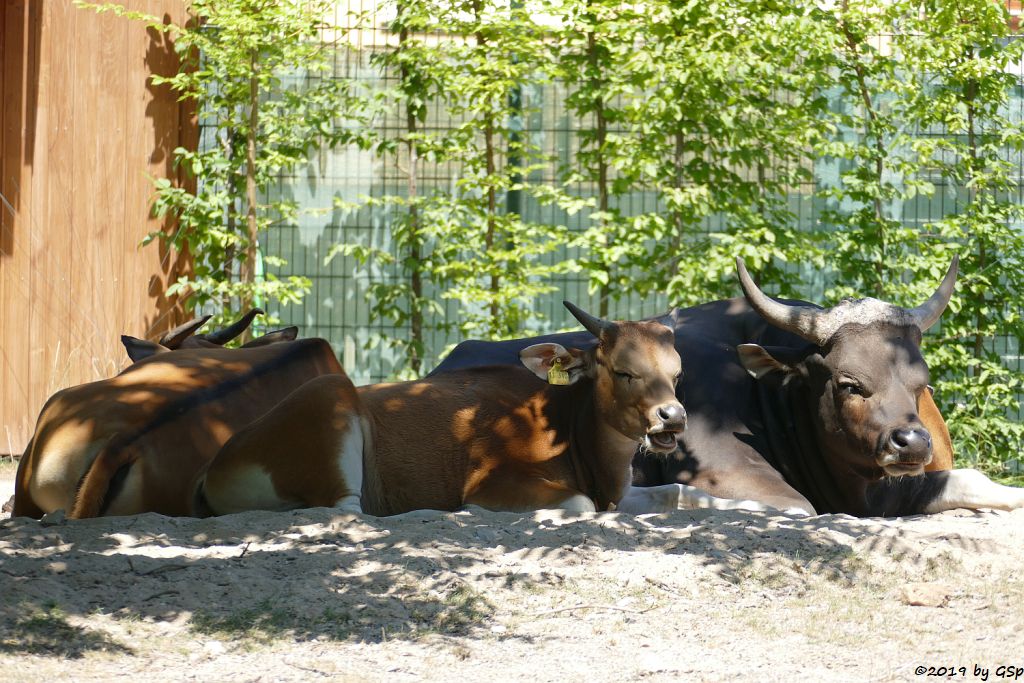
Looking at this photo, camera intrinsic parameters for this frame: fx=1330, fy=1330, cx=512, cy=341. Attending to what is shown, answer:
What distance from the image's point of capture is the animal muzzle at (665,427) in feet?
A: 18.0

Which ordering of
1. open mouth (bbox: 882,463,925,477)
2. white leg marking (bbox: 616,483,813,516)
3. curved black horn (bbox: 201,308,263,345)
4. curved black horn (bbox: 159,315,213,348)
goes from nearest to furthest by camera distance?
1. open mouth (bbox: 882,463,925,477)
2. white leg marking (bbox: 616,483,813,516)
3. curved black horn (bbox: 201,308,263,345)
4. curved black horn (bbox: 159,315,213,348)

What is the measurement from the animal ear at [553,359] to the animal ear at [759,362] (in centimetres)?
78

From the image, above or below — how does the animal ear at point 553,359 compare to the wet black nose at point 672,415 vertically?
above

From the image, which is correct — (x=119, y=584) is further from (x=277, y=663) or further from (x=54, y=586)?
(x=277, y=663)

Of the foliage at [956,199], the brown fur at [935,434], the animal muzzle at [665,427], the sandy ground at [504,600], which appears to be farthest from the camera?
the foliage at [956,199]

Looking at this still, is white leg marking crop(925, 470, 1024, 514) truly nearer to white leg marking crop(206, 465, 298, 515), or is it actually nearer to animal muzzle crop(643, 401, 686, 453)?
animal muzzle crop(643, 401, 686, 453)

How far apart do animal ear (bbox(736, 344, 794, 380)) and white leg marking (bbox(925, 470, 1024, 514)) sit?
90 cm

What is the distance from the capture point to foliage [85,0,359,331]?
32.8ft

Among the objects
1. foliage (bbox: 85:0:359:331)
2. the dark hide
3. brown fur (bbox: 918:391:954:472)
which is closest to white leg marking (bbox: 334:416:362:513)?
the dark hide

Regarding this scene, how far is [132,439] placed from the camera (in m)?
5.29

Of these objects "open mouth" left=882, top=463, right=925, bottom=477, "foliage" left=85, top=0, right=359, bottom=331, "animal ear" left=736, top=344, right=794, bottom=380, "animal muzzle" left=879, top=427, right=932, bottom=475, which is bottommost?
"open mouth" left=882, top=463, right=925, bottom=477

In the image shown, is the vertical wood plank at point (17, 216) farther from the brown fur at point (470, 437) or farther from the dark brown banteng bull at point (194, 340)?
the brown fur at point (470, 437)

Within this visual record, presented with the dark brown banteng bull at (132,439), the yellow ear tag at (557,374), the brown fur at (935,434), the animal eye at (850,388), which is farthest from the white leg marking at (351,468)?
the brown fur at (935,434)

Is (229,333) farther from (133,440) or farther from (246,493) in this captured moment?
(246,493)
